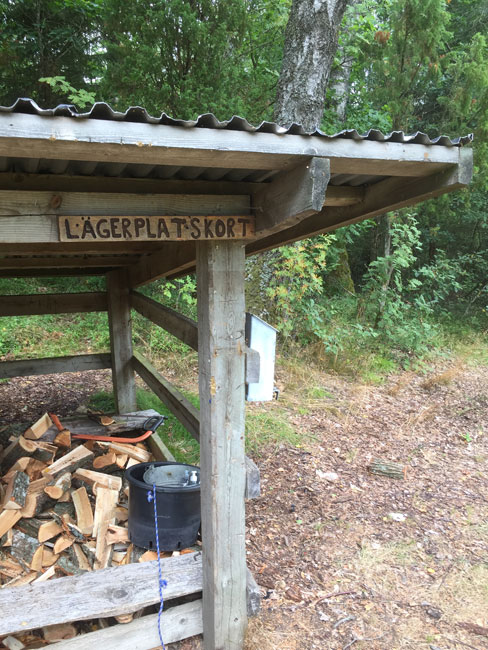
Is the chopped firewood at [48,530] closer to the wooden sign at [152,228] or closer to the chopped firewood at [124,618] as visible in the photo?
the chopped firewood at [124,618]

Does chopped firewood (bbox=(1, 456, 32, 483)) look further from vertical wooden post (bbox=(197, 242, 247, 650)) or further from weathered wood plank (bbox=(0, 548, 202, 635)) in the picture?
vertical wooden post (bbox=(197, 242, 247, 650))

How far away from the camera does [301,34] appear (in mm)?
6367

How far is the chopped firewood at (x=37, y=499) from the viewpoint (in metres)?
2.96

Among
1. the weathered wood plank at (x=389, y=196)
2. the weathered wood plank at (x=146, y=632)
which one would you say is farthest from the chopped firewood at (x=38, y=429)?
the weathered wood plank at (x=389, y=196)

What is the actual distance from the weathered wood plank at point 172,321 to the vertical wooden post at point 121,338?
18.8 inches

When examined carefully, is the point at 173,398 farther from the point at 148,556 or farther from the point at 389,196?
the point at 389,196

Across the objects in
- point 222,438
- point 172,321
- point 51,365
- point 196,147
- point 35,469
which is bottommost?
point 35,469

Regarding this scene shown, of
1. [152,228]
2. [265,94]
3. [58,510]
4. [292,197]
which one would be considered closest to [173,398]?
[58,510]

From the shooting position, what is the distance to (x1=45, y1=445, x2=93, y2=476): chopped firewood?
3219mm

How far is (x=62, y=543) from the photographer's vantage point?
286cm

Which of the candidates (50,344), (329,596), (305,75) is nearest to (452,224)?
(305,75)

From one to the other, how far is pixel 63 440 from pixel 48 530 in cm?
81

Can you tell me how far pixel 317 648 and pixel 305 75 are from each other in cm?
669

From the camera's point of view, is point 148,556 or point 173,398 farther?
point 173,398
